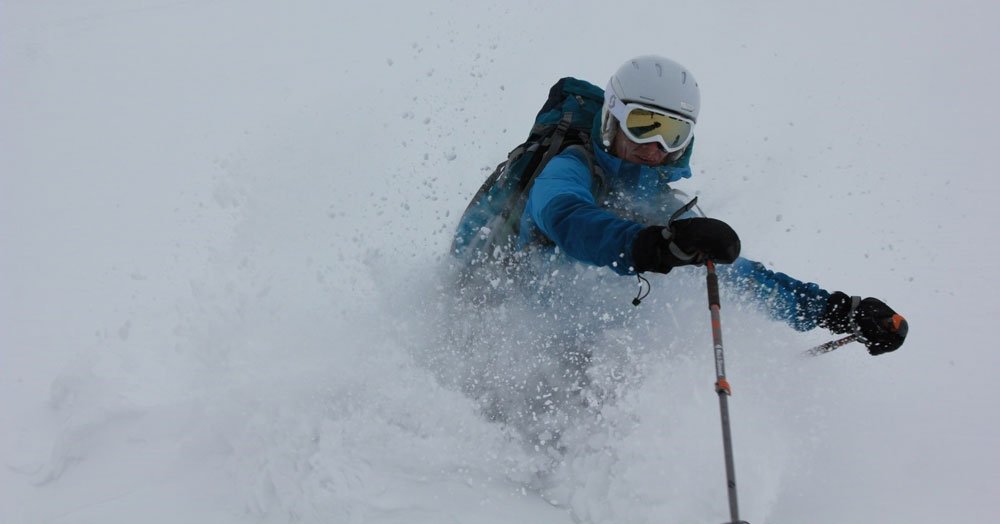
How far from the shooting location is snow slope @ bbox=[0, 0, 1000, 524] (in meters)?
3.18

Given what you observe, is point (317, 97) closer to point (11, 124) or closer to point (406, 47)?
point (406, 47)

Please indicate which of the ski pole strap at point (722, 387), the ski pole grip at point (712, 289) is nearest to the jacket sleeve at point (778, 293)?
the ski pole grip at point (712, 289)

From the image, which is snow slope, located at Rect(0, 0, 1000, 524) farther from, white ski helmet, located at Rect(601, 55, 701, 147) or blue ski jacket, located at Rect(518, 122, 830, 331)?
white ski helmet, located at Rect(601, 55, 701, 147)

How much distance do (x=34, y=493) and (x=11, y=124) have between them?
5493mm

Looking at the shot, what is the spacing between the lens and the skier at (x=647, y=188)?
296 centimetres

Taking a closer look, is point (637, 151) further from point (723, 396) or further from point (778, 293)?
point (723, 396)

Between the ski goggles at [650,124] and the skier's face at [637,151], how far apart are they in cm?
3

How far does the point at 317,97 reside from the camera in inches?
300

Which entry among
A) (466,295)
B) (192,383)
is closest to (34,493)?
(192,383)

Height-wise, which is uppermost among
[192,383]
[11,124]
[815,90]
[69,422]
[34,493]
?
[815,90]

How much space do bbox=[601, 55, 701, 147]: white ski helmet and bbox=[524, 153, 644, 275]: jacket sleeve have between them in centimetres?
28

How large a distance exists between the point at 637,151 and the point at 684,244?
0.94 m

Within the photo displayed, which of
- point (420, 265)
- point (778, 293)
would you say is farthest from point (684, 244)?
point (420, 265)

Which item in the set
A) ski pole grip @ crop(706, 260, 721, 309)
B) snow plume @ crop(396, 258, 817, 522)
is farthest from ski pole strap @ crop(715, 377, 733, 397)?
snow plume @ crop(396, 258, 817, 522)
